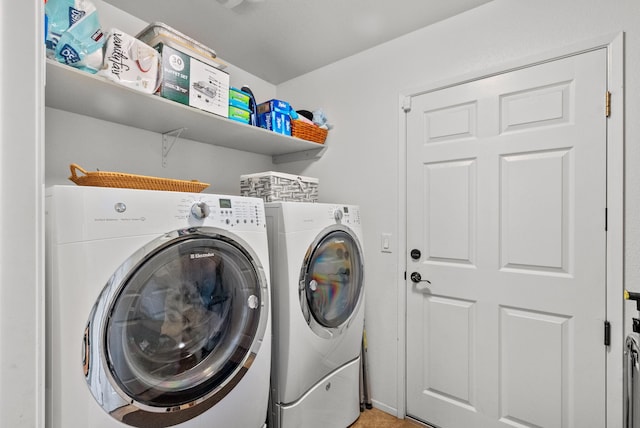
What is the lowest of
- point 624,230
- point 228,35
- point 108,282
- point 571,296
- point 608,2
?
point 571,296

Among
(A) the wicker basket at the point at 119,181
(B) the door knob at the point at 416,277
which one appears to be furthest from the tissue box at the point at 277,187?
(B) the door knob at the point at 416,277

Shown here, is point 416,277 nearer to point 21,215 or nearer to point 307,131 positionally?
point 307,131

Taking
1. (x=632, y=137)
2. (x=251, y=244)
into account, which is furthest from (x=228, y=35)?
(x=632, y=137)

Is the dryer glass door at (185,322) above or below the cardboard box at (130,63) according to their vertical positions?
below

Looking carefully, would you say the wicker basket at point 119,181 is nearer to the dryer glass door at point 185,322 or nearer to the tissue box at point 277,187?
the dryer glass door at point 185,322

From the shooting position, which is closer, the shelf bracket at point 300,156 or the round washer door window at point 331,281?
the round washer door window at point 331,281

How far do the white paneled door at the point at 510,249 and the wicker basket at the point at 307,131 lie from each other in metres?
0.66

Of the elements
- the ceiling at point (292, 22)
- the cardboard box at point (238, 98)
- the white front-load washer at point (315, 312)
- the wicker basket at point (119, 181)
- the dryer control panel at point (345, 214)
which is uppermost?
the ceiling at point (292, 22)

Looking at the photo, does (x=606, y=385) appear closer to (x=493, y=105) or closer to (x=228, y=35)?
(x=493, y=105)

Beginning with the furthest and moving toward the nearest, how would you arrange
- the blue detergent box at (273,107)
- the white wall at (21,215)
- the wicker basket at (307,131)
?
1. the wicker basket at (307,131)
2. the blue detergent box at (273,107)
3. the white wall at (21,215)

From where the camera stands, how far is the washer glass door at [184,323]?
35.6 inches

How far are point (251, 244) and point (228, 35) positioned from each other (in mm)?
1442

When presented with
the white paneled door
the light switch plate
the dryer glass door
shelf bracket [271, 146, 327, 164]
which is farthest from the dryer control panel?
shelf bracket [271, 146, 327, 164]

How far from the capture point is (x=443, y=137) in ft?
Result: 5.98
